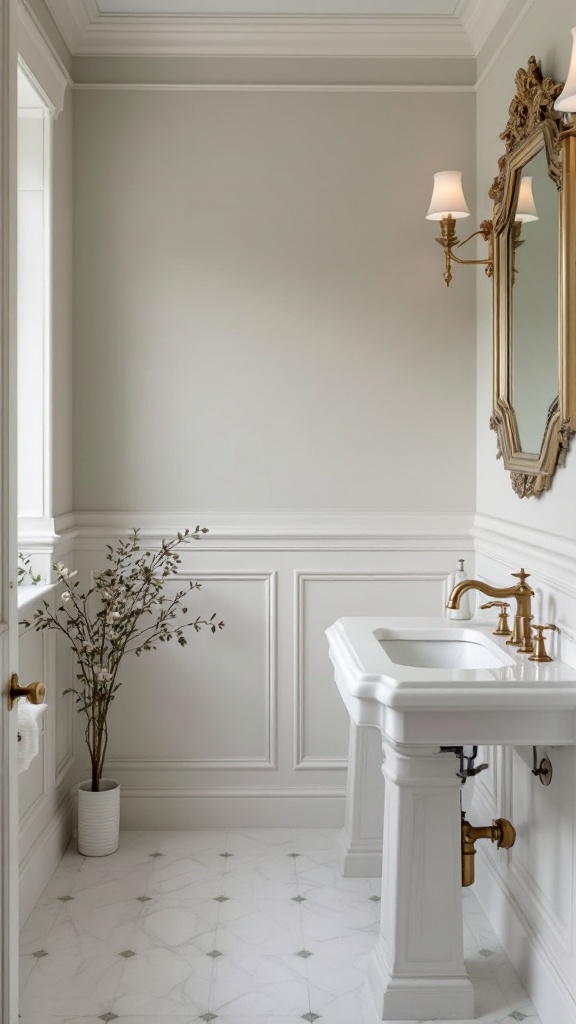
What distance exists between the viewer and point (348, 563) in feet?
10.9

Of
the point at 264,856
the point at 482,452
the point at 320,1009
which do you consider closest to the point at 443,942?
the point at 320,1009

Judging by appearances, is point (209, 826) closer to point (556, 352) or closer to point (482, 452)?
point (482, 452)

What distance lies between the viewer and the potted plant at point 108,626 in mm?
3084

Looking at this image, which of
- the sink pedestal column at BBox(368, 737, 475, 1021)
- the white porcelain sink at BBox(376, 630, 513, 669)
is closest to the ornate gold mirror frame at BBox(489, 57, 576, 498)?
the white porcelain sink at BBox(376, 630, 513, 669)

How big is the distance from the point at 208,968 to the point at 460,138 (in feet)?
8.77

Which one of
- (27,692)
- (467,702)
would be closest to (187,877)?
(467,702)

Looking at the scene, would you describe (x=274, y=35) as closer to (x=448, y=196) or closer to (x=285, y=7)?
(x=285, y=7)

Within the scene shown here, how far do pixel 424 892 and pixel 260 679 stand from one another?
4.18ft

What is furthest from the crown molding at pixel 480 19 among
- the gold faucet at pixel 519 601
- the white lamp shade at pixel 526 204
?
the gold faucet at pixel 519 601

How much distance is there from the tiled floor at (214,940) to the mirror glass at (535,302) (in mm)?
1387

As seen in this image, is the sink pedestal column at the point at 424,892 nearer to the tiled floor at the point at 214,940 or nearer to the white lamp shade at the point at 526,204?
the tiled floor at the point at 214,940

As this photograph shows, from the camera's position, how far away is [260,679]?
334 centimetres

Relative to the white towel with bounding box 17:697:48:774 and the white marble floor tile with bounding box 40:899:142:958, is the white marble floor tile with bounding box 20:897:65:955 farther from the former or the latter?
the white towel with bounding box 17:697:48:774

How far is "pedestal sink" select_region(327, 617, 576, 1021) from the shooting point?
2.03 m
